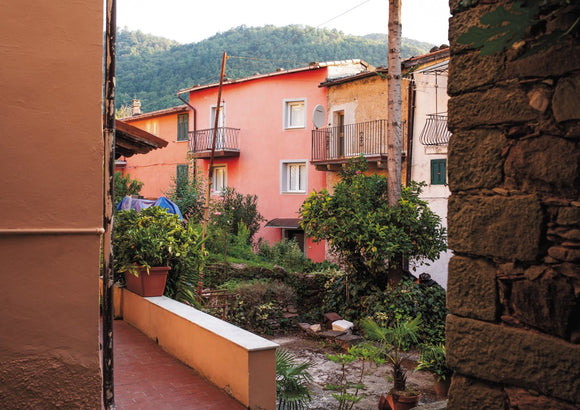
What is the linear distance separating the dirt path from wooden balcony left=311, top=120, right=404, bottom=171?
7.67 m

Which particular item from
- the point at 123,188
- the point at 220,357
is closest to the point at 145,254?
the point at 220,357

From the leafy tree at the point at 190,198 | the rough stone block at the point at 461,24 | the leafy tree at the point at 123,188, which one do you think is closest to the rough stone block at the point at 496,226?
the rough stone block at the point at 461,24

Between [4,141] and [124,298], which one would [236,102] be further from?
[4,141]

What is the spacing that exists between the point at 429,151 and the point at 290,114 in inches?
304

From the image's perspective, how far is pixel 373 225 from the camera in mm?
11719

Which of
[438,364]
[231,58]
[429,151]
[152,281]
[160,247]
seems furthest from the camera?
[231,58]

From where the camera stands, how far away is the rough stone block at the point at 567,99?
1.93 m

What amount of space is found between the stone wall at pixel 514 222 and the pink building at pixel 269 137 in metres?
18.4

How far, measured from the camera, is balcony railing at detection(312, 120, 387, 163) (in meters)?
18.9

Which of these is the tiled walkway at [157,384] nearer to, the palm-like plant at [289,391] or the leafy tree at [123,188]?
the palm-like plant at [289,391]

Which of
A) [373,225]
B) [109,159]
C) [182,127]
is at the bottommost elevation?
[373,225]

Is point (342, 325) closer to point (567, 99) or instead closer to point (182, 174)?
Answer: point (567, 99)

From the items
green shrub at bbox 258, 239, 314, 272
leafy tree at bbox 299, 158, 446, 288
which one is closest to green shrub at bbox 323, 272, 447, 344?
leafy tree at bbox 299, 158, 446, 288

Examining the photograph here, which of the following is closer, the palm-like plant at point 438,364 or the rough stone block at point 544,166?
the rough stone block at point 544,166
